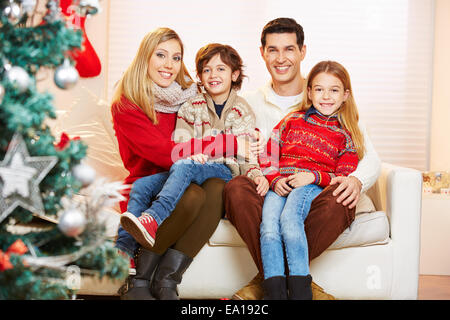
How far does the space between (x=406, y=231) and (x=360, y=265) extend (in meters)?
0.22

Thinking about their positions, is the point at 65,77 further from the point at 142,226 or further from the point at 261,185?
the point at 261,185

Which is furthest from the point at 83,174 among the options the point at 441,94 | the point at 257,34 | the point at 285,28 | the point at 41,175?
the point at 441,94

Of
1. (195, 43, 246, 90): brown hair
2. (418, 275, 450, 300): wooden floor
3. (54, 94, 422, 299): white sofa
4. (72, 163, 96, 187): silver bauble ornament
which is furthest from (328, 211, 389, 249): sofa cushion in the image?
(72, 163, 96, 187): silver bauble ornament

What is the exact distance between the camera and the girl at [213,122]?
184 centimetres

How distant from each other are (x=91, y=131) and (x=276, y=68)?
90 centimetres

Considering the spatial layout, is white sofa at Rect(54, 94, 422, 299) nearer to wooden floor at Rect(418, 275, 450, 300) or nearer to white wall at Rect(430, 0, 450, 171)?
wooden floor at Rect(418, 275, 450, 300)

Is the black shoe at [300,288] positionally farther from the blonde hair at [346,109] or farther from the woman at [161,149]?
the blonde hair at [346,109]

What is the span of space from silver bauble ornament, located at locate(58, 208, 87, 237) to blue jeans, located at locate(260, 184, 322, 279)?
810 mm

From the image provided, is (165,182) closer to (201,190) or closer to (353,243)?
(201,190)

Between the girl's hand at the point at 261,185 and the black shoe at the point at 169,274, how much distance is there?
356 millimetres

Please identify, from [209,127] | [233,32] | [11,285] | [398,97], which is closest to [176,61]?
[209,127]

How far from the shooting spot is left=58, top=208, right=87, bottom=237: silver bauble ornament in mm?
962

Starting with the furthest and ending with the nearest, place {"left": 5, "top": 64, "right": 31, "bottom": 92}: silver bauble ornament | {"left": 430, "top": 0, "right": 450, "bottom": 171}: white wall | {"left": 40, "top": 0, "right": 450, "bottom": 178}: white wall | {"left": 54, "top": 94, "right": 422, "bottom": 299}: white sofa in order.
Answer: {"left": 40, "top": 0, "right": 450, "bottom": 178}: white wall
{"left": 430, "top": 0, "right": 450, "bottom": 171}: white wall
{"left": 54, "top": 94, "right": 422, "bottom": 299}: white sofa
{"left": 5, "top": 64, "right": 31, "bottom": 92}: silver bauble ornament

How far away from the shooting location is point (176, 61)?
2.05 meters
